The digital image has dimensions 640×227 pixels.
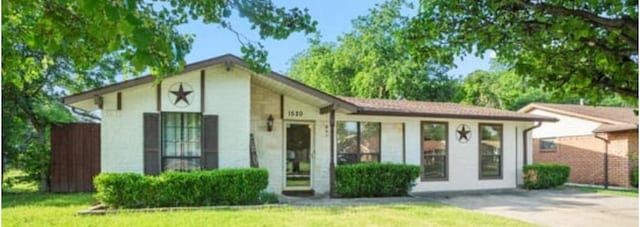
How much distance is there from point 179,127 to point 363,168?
412 centimetres

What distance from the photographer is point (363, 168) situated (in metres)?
12.0

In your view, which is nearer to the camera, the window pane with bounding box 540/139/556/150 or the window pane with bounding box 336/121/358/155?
the window pane with bounding box 336/121/358/155

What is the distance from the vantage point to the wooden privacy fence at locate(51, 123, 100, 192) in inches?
526

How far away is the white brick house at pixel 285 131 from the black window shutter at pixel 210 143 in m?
0.02

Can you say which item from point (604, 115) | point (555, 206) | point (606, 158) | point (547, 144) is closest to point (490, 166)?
point (555, 206)

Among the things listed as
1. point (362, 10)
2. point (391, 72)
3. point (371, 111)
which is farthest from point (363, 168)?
point (362, 10)

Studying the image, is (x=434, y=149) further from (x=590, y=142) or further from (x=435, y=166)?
(x=590, y=142)

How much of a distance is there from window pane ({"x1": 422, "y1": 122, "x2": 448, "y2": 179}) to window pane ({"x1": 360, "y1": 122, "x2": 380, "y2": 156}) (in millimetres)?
1301

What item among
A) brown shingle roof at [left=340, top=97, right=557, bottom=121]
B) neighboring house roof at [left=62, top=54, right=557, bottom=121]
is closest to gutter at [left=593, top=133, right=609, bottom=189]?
brown shingle roof at [left=340, top=97, right=557, bottom=121]

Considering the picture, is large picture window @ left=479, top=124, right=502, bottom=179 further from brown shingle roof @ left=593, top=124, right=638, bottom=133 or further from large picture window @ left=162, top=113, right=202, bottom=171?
large picture window @ left=162, top=113, right=202, bottom=171

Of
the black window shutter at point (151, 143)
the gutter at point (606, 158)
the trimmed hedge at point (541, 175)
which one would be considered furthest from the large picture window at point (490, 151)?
the black window shutter at point (151, 143)

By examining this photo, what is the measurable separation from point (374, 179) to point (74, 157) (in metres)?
7.58

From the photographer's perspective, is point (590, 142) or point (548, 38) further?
point (590, 142)

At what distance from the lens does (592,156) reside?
693 inches
